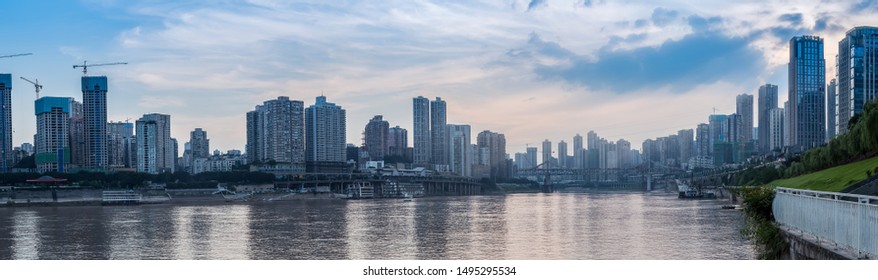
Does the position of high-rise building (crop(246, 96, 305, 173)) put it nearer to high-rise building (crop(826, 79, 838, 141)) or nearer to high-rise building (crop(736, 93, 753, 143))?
high-rise building (crop(736, 93, 753, 143))

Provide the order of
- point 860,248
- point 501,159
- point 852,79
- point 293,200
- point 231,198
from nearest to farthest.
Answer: point 860,248 → point 852,79 → point 501,159 → point 231,198 → point 293,200

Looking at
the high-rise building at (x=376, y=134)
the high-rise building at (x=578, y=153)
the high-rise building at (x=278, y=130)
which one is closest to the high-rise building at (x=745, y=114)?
the high-rise building at (x=578, y=153)

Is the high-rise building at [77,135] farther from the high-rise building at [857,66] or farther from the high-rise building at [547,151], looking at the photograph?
the high-rise building at [857,66]

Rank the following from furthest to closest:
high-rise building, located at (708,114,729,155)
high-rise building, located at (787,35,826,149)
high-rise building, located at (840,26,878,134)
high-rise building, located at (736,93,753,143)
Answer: high-rise building, located at (708,114,729,155), high-rise building, located at (736,93,753,143), high-rise building, located at (787,35,826,149), high-rise building, located at (840,26,878,134)

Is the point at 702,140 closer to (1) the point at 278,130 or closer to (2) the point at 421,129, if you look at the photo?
(2) the point at 421,129

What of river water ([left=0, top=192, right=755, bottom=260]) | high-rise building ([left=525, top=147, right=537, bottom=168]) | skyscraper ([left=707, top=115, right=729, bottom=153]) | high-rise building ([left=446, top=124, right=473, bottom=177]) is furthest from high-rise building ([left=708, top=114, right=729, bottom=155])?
river water ([left=0, top=192, right=755, bottom=260])

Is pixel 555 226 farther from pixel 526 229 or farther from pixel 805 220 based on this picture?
pixel 805 220
